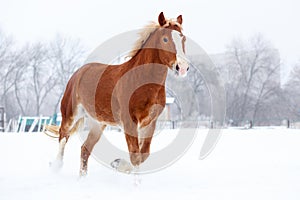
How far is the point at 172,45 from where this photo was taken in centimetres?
413

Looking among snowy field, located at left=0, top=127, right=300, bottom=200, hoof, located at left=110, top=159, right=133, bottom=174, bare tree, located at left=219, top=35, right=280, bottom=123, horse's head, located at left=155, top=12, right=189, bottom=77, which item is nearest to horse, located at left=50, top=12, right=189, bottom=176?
horse's head, located at left=155, top=12, right=189, bottom=77

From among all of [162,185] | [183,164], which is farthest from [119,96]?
[183,164]

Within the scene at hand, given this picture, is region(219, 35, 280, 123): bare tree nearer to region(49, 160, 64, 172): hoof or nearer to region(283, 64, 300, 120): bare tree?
region(283, 64, 300, 120): bare tree

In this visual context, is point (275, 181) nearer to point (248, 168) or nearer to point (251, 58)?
point (248, 168)

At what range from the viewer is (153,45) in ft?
14.4

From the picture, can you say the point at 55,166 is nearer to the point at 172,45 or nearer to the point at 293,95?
the point at 172,45

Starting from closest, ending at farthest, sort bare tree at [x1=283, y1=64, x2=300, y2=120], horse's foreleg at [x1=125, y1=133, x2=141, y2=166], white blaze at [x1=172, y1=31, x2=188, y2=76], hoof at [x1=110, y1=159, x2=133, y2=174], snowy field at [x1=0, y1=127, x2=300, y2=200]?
1. snowy field at [x1=0, y1=127, x2=300, y2=200]
2. white blaze at [x1=172, y1=31, x2=188, y2=76]
3. horse's foreleg at [x1=125, y1=133, x2=141, y2=166]
4. hoof at [x1=110, y1=159, x2=133, y2=174]
5. bare tree at [x1=283, y1=64, x2=300, y2=120]

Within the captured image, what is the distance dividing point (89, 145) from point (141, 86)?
5.24ft

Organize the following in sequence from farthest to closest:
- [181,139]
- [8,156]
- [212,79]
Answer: [212,79], [181,139], [8,156]

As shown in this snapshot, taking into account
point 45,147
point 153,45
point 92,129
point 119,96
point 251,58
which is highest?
point 251,58

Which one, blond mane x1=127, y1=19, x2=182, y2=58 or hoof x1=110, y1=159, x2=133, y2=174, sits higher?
blond mane x1=127, y1=19, x2=182, y2=58

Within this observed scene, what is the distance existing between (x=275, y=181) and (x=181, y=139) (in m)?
5.43

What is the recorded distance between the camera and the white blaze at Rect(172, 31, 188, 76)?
3.94m

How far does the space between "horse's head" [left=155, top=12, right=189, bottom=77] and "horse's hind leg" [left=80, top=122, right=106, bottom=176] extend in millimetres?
1914
